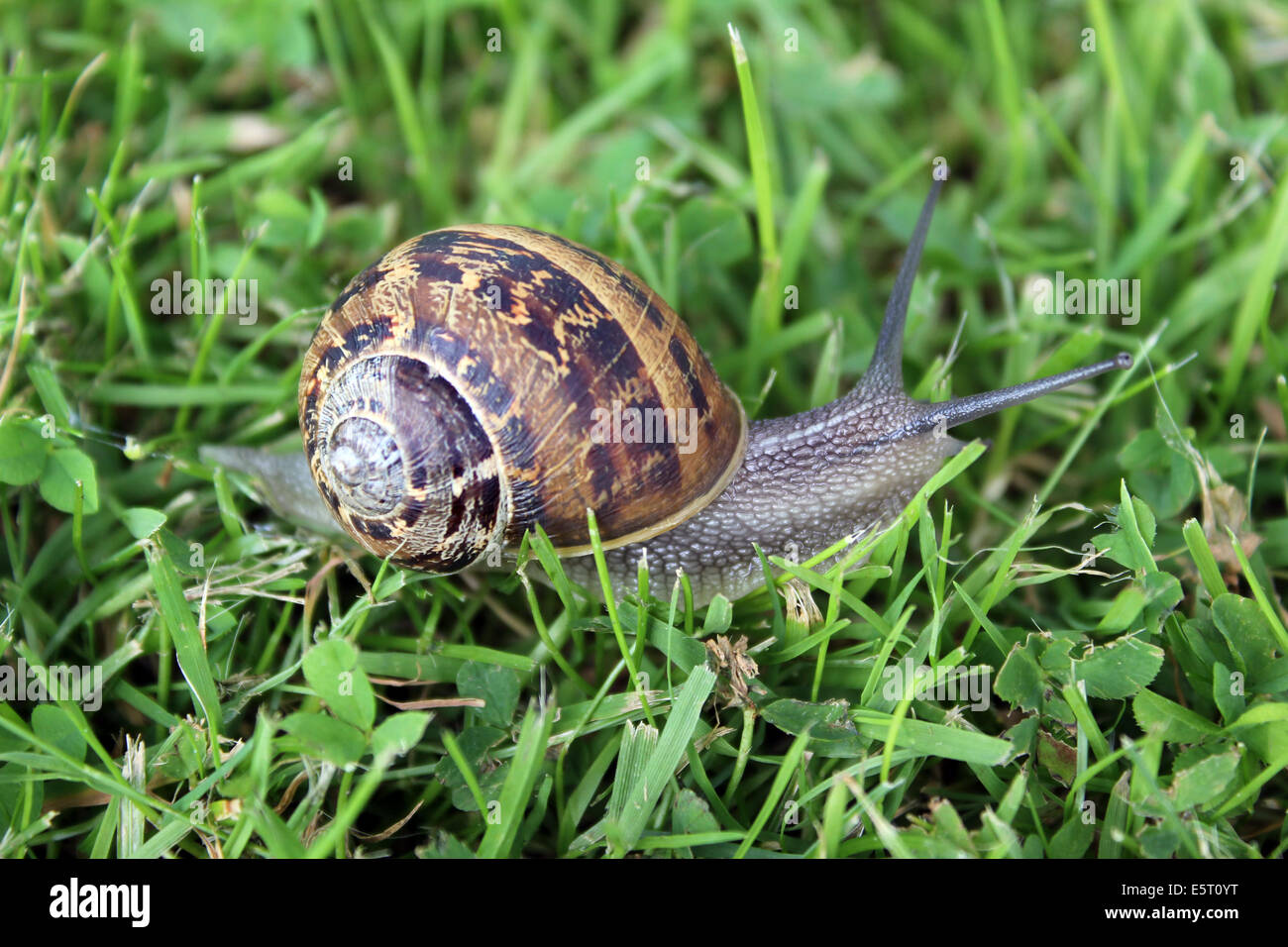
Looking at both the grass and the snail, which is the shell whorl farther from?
the grass

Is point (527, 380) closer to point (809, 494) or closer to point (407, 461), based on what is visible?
point (407, 461)

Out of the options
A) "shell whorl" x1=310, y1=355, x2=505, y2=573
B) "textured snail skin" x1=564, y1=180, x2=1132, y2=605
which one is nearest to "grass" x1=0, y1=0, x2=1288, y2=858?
"textured snail skin" x1=564, y1=180, x2=1132, y2=605

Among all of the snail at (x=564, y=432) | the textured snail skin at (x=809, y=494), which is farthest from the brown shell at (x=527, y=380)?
the textured snail skin at (x=809, y=494)

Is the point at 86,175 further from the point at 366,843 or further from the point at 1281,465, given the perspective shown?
the point at 1281,465

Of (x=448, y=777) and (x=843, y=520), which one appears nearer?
(x=448, y=777)

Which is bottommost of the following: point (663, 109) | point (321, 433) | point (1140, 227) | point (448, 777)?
point (448, 777)

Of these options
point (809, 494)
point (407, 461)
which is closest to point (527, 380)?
point (407, 461)
